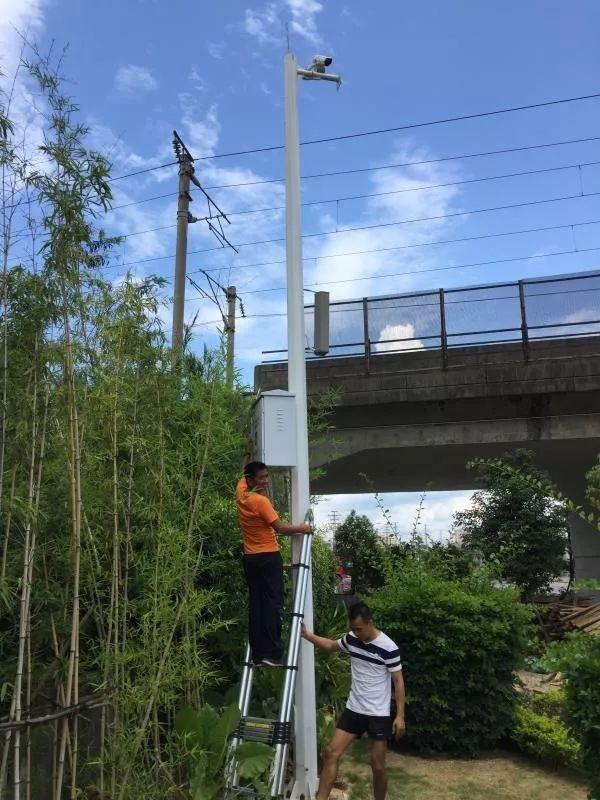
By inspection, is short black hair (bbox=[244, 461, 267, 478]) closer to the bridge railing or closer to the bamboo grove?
the bamboo grove

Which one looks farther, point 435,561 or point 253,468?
point 435,561

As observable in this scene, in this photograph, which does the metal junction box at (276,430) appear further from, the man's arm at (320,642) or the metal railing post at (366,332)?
the metal railing post at (366,332)

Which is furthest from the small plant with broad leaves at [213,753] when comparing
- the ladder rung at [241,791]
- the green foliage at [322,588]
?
the green foliage at [322,588]

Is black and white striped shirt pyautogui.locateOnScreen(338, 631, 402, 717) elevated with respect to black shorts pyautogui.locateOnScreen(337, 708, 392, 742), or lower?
elevated

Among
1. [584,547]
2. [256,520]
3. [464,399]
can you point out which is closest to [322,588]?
[256,520]

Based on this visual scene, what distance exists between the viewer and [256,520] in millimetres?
4395

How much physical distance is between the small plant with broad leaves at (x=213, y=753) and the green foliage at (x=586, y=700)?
1746mm

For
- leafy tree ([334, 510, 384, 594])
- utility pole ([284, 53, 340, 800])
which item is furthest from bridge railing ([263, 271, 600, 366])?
utility pole ([284, 53, 340, 800])

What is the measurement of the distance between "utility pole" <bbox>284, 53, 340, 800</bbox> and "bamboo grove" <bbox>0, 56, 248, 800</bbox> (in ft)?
2.12

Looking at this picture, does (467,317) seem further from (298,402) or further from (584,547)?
(298,402)

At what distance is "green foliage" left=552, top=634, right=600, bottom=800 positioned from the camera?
3.54 m

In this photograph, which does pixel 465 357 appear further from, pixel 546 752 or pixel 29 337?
pixel 29 337

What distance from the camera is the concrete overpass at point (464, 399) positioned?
11.3 m

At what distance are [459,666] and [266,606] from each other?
1983mm
